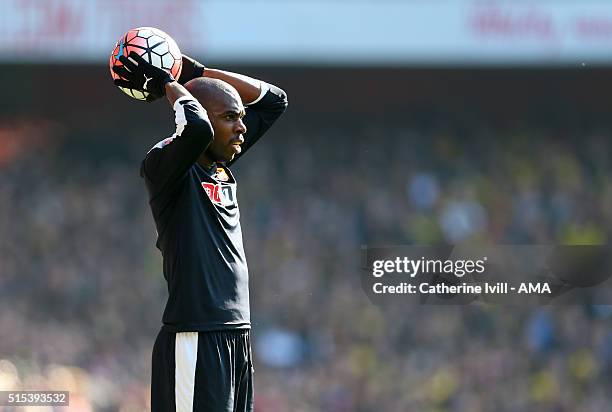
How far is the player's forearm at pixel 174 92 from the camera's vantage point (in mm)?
3438

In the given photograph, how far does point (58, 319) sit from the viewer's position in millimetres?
11258

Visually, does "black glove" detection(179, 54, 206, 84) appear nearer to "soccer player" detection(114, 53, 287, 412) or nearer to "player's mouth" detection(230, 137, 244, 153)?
"soccer player" detection(114, 53, 287, 412)

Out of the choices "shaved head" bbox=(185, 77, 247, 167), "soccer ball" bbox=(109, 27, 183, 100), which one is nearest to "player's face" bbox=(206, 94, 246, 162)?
"shaved head" bbox=(185, 77, 247, 167)

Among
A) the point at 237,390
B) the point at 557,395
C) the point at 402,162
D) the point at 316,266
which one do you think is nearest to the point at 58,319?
the point at 316,266

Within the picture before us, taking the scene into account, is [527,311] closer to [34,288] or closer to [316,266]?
[316,266]

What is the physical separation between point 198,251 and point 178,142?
0.37 m

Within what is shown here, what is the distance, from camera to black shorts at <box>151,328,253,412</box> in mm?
3406

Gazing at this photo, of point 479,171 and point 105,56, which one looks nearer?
point 105,56

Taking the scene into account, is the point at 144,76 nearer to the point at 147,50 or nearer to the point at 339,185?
the point at 147,50

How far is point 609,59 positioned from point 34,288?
668cm

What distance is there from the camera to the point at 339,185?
480 inches

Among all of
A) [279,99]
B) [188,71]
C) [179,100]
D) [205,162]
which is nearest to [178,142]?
[179,100]

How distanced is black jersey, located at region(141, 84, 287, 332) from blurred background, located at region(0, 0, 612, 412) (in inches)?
236

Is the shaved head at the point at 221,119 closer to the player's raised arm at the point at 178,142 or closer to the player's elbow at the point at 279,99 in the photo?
the player's raised arm at the point at 178,142
